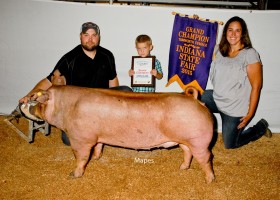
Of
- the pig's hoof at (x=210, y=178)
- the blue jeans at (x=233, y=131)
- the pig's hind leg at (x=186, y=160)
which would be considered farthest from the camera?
the blue jeans at (x=233, y=131)

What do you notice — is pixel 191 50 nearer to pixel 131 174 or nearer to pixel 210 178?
pixel 210 178

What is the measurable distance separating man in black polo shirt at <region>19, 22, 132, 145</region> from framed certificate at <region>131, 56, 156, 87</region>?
0.41 meters

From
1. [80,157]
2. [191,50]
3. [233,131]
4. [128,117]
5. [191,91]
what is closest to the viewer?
[128,117]

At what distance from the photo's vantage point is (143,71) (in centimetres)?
366

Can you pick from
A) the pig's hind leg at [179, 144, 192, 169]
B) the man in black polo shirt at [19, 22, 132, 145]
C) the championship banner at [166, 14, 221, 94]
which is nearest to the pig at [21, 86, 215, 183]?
the pig's hind leg at [179, 144, 192, 169]

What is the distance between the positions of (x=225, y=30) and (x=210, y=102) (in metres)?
1.05

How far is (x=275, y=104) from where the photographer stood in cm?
430

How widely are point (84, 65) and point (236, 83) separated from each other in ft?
6.80

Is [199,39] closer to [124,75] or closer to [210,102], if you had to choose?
[210,102]

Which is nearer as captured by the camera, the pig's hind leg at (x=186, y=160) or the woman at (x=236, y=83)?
the pig's hind leg at (x=186, y=160)

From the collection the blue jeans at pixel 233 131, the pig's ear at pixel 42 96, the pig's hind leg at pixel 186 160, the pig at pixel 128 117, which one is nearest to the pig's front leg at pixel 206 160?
the pig at pixel 128 117

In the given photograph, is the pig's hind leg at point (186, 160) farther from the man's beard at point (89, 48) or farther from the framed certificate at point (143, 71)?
the man's beard at point (89, 48)

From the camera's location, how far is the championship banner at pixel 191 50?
3982mm

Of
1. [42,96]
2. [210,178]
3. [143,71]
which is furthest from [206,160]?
[42,96]
